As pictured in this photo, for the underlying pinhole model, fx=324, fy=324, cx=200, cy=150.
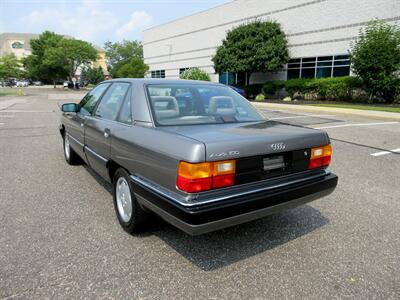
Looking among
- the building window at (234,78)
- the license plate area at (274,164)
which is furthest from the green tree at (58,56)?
the license plate area at (274,164)

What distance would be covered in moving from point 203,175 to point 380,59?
17.8m

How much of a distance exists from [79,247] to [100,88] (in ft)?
7.77

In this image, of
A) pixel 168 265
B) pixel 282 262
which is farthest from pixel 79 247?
pixel 282 262

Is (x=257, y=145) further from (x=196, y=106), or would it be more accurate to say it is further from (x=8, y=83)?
(x=8, y=83)

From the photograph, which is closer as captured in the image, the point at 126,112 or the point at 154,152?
the point at 154,152

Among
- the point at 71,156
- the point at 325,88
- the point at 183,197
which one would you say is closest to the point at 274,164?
the point at 183,197

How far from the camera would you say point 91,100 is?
461 cm

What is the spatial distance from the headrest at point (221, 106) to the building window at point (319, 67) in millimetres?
19835

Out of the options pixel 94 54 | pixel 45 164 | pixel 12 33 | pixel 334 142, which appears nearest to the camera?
pixel 45 164

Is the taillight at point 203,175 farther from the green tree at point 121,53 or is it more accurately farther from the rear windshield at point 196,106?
the green tree at point 121,53

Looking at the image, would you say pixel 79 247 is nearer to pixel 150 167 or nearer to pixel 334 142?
pixel 150 167

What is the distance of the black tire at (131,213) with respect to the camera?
9.89 ft

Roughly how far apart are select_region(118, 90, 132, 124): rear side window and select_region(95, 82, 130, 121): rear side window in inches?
4.5

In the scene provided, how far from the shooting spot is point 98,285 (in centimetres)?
242
